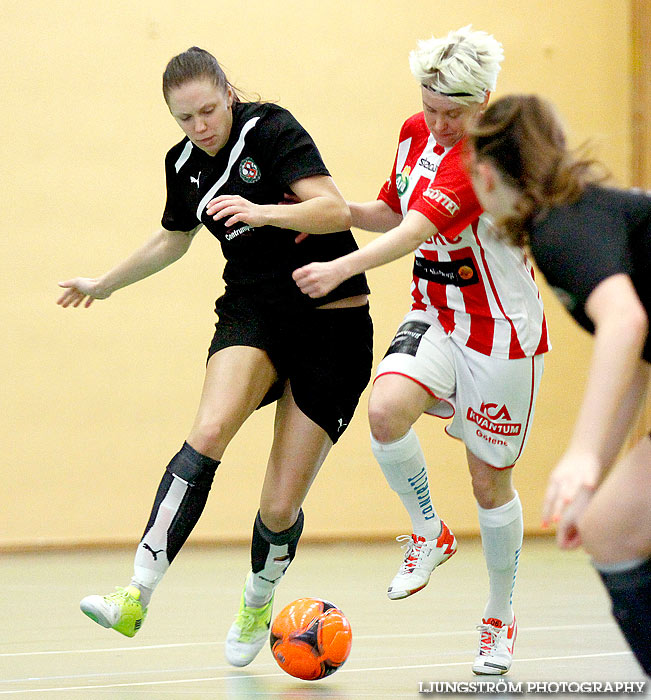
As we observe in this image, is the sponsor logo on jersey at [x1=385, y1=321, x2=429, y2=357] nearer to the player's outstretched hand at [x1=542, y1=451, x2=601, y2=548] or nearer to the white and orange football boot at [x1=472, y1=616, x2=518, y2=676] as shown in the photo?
the white and orange football boot at [x1=472, y1=616, x2=518, y2=676]

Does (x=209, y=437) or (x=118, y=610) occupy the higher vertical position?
(x=209, y=437)

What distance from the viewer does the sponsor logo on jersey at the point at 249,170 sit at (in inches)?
128

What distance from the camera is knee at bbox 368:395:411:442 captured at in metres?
3.12

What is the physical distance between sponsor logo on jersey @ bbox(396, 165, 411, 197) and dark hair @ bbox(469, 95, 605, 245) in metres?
1.38

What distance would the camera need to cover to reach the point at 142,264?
143 inches

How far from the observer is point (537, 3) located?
7.38 m

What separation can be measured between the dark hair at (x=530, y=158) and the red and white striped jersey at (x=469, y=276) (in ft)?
3.82

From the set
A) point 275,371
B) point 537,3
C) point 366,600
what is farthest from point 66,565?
point 537,3

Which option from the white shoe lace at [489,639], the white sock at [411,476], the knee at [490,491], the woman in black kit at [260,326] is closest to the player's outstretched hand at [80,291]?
the woman in black kit at [260,326]

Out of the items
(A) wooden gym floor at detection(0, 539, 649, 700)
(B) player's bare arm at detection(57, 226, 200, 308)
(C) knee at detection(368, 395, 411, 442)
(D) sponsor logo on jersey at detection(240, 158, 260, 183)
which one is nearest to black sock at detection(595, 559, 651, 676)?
(A) wooden gym floor at detection(0, 539, 649, 700)

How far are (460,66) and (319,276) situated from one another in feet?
2.58

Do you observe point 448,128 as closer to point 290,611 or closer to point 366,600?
point 290,611

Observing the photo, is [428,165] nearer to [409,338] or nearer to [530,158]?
[409,338]

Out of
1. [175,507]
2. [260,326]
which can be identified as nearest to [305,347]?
[260,326]
